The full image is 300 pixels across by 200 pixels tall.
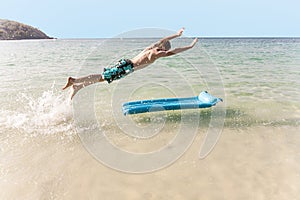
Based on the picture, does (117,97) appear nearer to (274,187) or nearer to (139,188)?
(139,188)

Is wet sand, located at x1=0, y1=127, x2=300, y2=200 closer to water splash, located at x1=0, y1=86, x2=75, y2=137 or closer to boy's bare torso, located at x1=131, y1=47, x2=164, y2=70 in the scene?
water splash, located at x1=0, y1=86, x2=75, y2=137

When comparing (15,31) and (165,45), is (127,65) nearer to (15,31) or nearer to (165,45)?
(165,45)

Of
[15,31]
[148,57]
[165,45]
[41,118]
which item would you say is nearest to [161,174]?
[148,57]

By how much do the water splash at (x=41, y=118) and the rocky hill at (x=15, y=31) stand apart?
78.7 meters

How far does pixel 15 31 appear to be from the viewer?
80750mm

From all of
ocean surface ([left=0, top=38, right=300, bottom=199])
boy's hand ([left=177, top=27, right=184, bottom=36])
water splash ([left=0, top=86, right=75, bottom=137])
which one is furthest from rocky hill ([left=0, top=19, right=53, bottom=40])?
boy's hand ([left=177, top=27, right=184, bottom=36])

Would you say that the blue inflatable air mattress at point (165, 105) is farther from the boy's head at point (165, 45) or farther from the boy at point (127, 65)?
the boy's head at point (165, 45)

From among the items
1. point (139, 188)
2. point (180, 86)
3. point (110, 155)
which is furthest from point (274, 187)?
point (180, 86)

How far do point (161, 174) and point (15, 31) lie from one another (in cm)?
9081

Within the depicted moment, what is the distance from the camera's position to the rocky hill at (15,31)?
75.5 m

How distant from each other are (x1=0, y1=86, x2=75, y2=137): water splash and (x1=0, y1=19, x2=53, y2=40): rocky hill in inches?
3099

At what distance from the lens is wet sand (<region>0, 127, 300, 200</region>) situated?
3117 mm

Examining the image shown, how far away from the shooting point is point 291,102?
23.2 ft

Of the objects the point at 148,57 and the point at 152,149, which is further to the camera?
the point at 148,57
